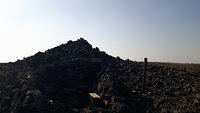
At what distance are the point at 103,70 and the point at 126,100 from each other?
548cm

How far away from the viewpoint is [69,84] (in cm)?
2005

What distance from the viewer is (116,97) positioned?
53.9ft

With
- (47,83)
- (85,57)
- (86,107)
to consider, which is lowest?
(86,107)

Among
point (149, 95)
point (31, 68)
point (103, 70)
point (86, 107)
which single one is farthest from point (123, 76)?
point (31, 68)

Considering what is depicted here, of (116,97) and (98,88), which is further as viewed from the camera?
(98,88)

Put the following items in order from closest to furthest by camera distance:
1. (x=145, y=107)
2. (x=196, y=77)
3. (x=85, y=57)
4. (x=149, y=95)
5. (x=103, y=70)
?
(x=145, y=107), (x=149, y=95), (x=196, y=77), (x=103, y=70), (x=85, y=57)

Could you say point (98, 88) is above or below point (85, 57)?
below

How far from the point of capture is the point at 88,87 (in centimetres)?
1978

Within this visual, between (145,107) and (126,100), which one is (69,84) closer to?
(126,100)

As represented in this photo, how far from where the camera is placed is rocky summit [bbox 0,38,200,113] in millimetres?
15695

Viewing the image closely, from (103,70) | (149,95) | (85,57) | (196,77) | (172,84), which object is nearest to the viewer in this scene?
(149,95)

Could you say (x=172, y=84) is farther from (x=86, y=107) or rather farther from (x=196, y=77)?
(x=86, y=107)

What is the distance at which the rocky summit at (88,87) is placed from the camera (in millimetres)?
15695

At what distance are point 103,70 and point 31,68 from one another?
19.9 feet
